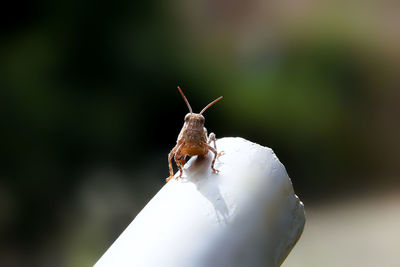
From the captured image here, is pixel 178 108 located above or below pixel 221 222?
below

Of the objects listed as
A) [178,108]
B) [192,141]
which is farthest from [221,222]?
[178,108]

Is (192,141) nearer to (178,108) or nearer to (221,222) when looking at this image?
(221,222)

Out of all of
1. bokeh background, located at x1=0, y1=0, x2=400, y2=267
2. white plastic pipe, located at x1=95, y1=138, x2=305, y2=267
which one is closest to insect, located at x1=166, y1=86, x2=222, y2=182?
white plastic pipe, located at x1=95, y1=138, x2=305, y2=267

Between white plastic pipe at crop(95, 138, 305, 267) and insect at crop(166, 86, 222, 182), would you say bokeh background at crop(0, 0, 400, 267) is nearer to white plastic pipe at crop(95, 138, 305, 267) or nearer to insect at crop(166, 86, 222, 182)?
insect at crop(166, 86, 222, 182)

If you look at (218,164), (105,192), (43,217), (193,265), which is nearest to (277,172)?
(218,164)

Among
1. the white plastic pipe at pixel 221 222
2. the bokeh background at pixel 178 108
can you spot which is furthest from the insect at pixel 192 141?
the bokeh background at pixel 178 108
